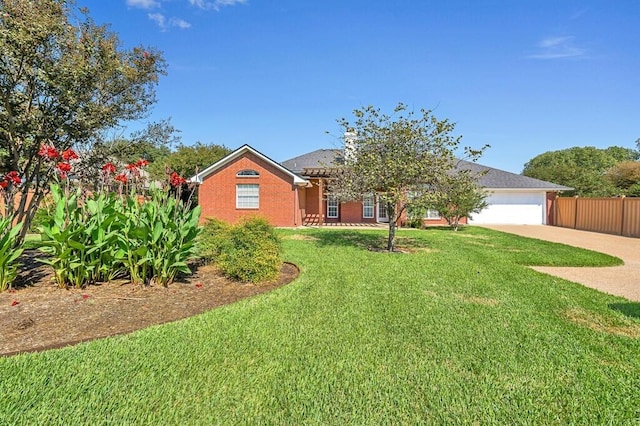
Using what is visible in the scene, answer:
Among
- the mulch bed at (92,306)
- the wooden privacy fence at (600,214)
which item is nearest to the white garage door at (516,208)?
the wooden privacy fence at (600,214)

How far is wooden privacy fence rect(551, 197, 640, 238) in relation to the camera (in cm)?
1570

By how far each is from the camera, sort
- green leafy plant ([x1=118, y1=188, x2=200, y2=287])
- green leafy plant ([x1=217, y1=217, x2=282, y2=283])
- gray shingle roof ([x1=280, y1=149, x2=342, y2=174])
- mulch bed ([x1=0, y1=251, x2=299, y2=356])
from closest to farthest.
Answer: mulch bed ([x1=0, y1=251, x2=299, y2=356])
green leafy plant ([x1=118, y1=188, x2=200, y2=287])
green leafy plant ([x1=217, y1=217, x2=282, y2=283])
gray shingle roof ([x1=280, y1=149, x2=342, y2=174])

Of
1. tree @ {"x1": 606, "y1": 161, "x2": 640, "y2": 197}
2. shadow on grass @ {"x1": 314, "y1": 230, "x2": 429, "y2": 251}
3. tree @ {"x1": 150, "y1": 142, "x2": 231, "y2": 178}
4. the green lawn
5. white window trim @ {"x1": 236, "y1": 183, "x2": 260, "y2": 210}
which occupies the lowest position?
the green lawn

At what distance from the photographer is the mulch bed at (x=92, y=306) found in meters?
3.75

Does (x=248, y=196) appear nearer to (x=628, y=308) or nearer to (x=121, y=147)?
(x=121, y=147)

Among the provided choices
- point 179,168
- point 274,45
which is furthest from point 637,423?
point 179,168

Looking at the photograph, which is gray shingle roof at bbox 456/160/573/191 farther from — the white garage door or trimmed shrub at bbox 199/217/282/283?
trimmed shrub at bbox 199/217/282/283

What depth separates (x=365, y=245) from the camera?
1148 cm

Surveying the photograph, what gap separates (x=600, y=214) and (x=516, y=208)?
5558 mm

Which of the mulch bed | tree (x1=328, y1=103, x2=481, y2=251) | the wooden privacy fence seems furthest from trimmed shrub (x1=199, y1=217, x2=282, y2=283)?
the wooden privacy fence

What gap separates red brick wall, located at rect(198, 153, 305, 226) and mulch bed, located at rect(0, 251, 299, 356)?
13033 mm

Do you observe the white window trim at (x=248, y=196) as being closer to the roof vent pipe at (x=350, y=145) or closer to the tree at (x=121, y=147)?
the tree at (x=121, y=147)

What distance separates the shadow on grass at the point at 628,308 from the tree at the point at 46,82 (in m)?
9.40

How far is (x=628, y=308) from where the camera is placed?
5078 mm
